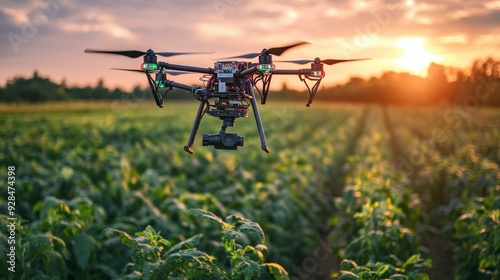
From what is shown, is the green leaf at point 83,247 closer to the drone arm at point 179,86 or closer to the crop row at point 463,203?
the drone arm at point 179,86

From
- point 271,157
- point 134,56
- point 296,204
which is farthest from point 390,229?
point 271,157

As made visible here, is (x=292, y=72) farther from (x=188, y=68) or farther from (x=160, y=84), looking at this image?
(x=160, y=84)

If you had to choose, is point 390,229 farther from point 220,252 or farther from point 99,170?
point 99,170

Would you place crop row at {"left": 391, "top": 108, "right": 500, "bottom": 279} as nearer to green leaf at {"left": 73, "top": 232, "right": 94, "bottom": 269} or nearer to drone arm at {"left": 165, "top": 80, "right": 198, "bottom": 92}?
drone arm at {"left": 165, "top": 80, "right": 198, "bottom": 92}

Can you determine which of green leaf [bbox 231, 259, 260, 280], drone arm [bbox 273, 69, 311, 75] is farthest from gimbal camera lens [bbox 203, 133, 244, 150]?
green leaf [bbox 231, 259, 260, 280]

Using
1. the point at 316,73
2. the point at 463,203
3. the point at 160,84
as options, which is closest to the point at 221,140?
the point at 160,84

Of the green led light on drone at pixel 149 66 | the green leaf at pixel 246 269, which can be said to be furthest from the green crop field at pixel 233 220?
the green led light on drone at pixel 149 66
